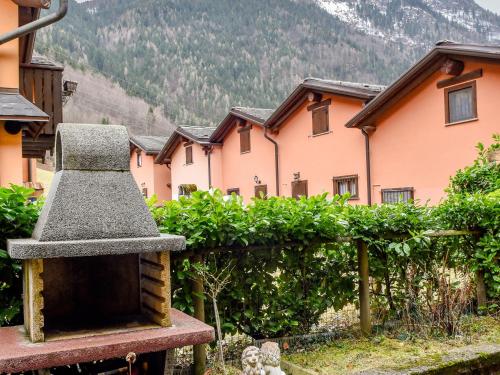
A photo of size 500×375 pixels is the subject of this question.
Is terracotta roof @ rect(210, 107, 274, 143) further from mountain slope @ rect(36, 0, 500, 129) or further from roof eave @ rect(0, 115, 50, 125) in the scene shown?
mountain slope @ rect(36, 0, 500, 129)

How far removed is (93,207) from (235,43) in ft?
328

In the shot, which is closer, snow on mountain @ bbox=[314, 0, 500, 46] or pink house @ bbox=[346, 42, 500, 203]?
pink house @ bbox=[346, 42, 500, 203]

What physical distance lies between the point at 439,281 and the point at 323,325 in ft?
4.95

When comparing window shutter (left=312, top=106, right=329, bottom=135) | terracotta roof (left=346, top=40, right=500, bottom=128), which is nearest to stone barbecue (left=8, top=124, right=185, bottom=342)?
terracotta roof (left=346, top=40, right=500, bottom=128)

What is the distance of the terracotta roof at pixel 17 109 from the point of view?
27.8ft

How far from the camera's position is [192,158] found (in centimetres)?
2677

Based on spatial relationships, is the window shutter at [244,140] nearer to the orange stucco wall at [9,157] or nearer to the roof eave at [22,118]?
the orange stucco wall at [9,157]

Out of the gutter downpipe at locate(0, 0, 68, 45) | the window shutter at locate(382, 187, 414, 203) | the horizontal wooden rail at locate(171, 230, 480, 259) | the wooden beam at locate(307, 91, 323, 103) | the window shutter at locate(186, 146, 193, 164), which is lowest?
the horizontal wooden rail at locate(171, 230, 480, 259)

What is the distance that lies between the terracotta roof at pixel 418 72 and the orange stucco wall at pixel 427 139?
0.81 ft

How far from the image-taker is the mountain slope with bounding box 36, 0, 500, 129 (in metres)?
74.9

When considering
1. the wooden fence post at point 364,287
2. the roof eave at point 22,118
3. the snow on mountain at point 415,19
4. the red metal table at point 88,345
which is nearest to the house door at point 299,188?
the roof eave at point 22,118

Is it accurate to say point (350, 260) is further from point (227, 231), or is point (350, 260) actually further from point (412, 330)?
point (227, 231)

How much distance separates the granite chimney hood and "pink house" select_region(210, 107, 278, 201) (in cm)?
1719

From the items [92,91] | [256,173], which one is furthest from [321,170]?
[92,91]
